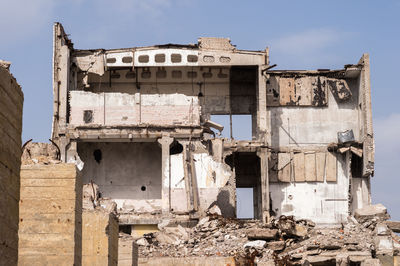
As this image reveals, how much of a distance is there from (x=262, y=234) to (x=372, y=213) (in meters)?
6.05

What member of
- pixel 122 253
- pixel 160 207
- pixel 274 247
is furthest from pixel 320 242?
pixel 122 253

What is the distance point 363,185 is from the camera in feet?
134

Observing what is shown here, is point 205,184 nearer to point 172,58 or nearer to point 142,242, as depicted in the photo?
point 142,242

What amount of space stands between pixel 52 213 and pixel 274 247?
64.1 ft

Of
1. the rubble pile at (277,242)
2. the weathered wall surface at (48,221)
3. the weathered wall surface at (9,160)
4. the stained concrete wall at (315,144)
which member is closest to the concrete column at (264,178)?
the stained concrete wall at (315,144)

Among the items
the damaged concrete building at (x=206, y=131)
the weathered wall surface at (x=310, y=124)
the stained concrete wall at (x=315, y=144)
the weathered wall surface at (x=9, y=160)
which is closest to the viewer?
the weathered wall surface at (x=9, y=160)

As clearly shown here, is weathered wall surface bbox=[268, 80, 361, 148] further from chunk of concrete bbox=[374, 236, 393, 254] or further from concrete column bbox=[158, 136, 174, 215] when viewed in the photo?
chunk of concrete bbox=[374, 236, 393, 254]

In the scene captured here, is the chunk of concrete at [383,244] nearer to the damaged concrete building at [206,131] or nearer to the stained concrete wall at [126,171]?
the damaged concrete building at [206,131]

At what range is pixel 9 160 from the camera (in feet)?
27.8

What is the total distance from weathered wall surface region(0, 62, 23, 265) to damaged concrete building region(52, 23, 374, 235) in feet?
89.8

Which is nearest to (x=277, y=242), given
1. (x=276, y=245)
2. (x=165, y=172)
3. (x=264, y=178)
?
(x=276, y=245)

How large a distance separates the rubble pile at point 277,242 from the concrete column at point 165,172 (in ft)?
6.20

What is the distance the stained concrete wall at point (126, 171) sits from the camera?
3928cm

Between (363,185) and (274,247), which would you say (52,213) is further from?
(363,185)
